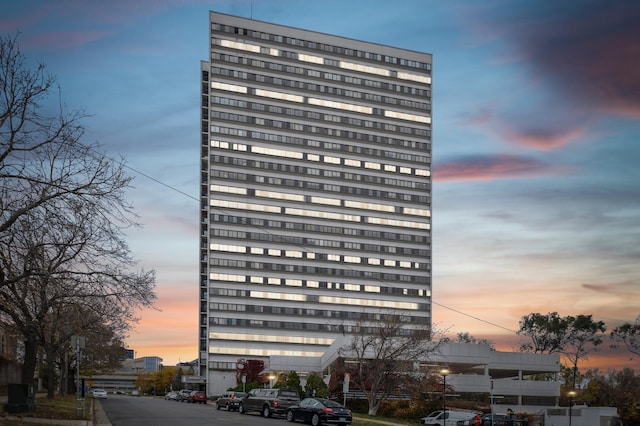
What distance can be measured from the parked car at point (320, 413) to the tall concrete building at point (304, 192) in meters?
106

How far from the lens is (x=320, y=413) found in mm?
34031

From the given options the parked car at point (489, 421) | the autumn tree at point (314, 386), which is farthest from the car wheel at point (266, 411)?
the autumn tree at point (314, 386)

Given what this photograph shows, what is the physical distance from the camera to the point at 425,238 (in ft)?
536

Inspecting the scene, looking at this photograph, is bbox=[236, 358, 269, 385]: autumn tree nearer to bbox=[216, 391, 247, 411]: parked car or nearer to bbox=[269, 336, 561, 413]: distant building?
bbox=[269, 336, 561, 413]: distant building

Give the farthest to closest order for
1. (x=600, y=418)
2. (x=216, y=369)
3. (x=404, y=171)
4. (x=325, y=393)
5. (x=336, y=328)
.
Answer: (x=404, y=171), (x=336, y=328), (x=216, y=369), (x=325, y=393), (x=600, y=418)

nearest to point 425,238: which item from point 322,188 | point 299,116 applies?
point 322,188

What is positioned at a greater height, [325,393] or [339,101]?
[339,101]

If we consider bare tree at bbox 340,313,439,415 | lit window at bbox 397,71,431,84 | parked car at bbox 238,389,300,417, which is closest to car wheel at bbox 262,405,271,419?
parked car at bbox 238,389,300,417

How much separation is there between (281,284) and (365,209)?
26.9 metres

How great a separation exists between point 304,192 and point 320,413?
11846cm

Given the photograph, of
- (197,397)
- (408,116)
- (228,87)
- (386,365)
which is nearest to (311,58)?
(228,87)

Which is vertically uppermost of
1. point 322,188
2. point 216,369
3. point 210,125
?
point 210,125

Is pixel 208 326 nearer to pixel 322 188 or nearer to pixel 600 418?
pixel 322 188

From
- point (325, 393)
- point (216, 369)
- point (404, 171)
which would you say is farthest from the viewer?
point (404, 171)
